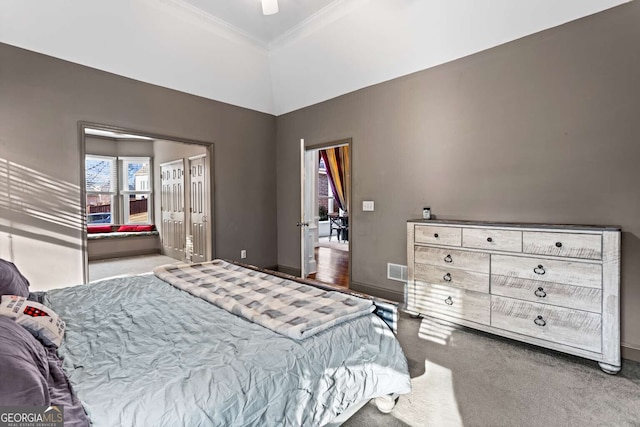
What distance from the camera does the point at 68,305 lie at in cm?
194

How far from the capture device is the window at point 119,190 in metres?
7.43

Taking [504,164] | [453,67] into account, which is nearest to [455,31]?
[453,67]

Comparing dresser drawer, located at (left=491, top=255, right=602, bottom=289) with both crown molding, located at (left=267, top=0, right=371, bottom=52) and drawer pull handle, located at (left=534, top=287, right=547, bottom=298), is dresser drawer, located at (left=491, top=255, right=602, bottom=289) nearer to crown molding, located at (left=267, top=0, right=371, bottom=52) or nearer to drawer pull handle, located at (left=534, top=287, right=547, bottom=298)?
drawer pull handle, located at (left=534, top=287, right=547, bottom=298)

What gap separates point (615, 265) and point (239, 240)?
14.5 ft

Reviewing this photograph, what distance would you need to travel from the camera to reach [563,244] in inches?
95.7

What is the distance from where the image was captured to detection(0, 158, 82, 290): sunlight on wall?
299cm

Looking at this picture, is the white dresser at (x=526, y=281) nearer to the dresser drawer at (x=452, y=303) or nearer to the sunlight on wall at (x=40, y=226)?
the dresser drawer at (x=452, y=303)

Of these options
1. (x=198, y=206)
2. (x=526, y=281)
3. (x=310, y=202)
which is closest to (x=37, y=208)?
(x=198, y=206)

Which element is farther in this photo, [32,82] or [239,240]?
[239,240]

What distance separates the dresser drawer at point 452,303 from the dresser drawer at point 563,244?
61cm

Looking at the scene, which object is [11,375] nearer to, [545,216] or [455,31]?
[545,216]

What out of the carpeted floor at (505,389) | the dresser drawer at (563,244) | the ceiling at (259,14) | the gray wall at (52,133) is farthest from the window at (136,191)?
the dresser drawer at (563,244)

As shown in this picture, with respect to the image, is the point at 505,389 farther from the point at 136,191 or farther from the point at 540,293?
the point at 136,191

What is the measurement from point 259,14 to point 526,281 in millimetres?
3999
